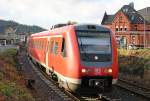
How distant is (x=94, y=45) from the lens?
16.3 metres

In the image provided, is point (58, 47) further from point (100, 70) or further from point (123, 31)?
point (123, 31)

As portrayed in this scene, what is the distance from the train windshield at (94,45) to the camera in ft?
52.3

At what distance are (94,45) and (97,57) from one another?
596mm

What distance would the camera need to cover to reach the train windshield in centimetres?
1595

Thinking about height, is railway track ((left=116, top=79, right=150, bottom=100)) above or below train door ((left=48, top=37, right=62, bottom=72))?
below

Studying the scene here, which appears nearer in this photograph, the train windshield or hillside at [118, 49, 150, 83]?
the train windshield

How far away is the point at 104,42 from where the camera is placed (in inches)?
646

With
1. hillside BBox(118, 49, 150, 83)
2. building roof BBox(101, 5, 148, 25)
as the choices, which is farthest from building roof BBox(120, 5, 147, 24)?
hillside BBox(118, 49, 150, 83)

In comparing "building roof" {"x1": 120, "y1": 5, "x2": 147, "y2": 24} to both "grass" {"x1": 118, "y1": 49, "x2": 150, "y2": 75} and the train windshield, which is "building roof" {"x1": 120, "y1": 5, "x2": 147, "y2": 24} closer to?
"grass" {"x1": 118, "y1": 49, "x2": 150, "y2": 75}

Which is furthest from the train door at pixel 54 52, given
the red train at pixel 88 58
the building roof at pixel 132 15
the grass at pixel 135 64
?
the building roof at pixel 132 15

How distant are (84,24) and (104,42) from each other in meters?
1.25

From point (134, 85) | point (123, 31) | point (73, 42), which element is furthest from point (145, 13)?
point (73, 42)

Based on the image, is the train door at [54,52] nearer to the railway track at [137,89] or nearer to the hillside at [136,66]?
the railway track at [137,89]

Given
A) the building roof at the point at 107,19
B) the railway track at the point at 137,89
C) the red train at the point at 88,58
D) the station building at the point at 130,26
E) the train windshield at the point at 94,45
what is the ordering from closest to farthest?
the red train at the point at 88,58
the train windshield at the point at 94,45
the railway track at the point at 137,89
the station building at the point at 130,26
the building roof at the point at 107,19
